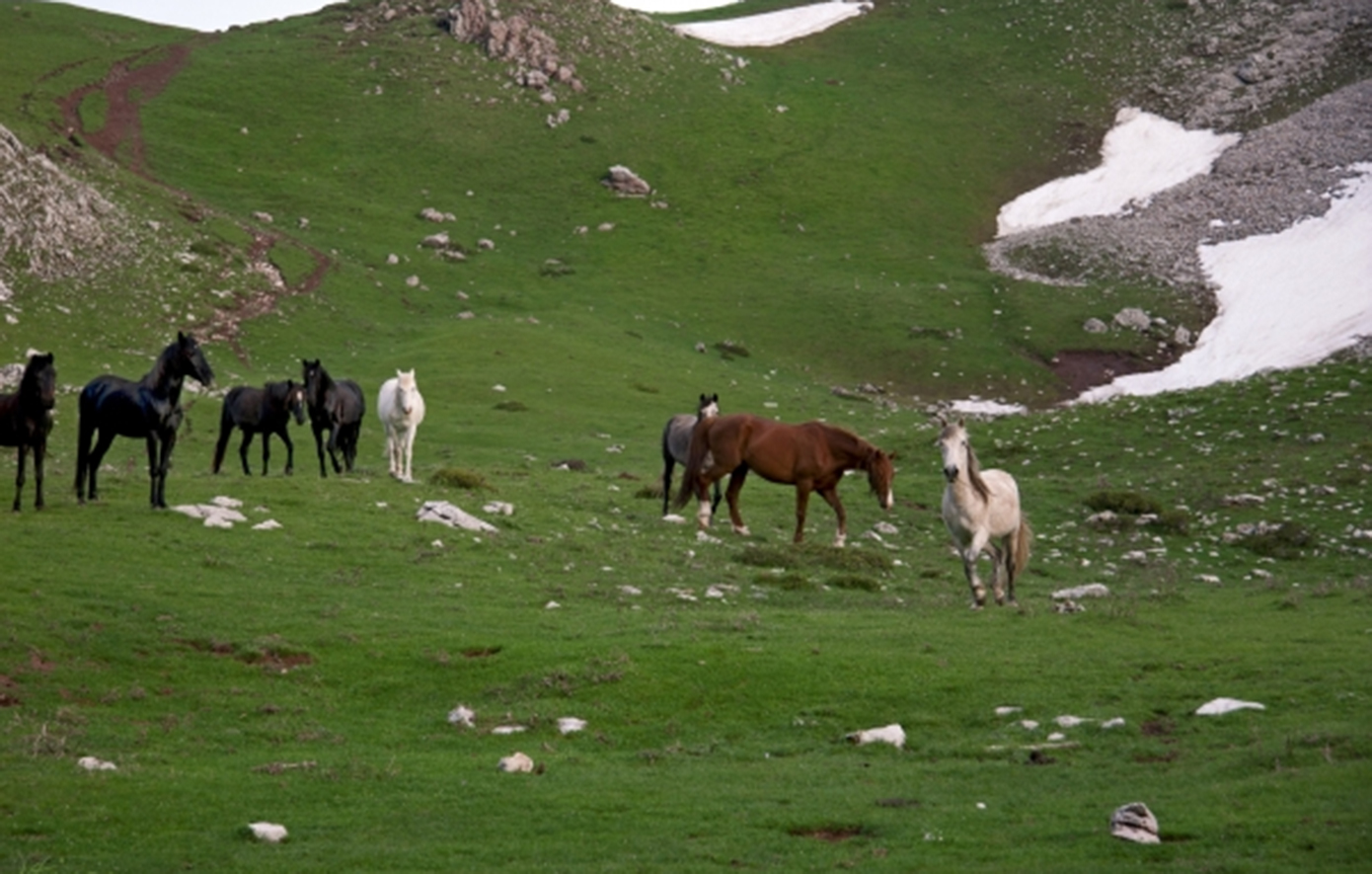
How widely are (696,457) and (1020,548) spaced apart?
7.67 m

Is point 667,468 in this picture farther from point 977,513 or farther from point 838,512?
point 977,513

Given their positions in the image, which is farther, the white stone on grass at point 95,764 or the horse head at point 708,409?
A: the horse head at point 708,409

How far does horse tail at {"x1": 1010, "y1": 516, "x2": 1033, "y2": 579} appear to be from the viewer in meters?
21.9

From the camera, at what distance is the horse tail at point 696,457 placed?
2753 cm

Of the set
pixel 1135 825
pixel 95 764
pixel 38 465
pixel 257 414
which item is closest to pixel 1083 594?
pixel 1135 825

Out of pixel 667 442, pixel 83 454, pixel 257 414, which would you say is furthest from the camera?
pixel 257 414

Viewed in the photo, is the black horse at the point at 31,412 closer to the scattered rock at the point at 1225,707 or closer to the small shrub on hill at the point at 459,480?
the small shrub on hill at the point at 459,480

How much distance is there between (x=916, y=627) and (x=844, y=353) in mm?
47769

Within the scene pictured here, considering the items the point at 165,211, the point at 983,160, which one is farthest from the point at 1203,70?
the point at 165,211

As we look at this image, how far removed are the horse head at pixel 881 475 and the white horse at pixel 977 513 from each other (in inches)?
135

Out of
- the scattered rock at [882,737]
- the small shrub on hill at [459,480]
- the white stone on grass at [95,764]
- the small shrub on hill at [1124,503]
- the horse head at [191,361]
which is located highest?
the horse head at [191,361]

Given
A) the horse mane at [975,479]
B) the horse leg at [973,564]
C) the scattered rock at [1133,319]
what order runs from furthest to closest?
the scattered rock at [1133,319], the horse leg at [973,564], the horse mane at [975,479]

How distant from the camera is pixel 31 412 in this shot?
70.7ft

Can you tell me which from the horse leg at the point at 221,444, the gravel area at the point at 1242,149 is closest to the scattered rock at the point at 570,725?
the horse leg at the point at 221,444
